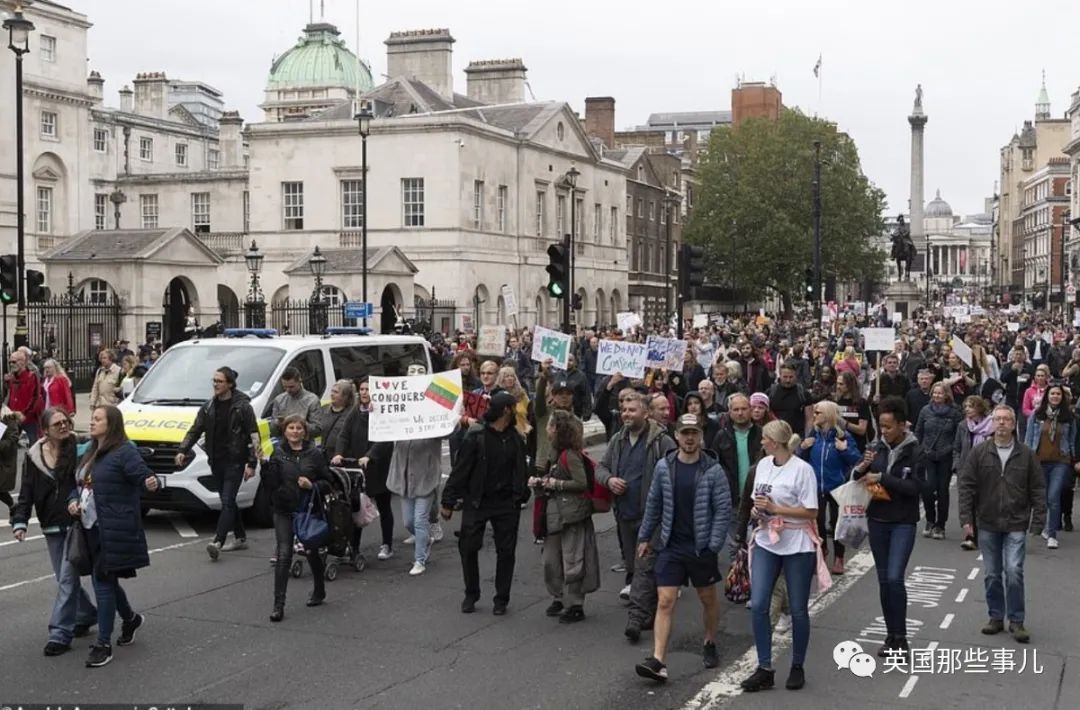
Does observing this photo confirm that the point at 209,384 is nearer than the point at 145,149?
Yes

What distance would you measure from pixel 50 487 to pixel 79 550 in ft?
1.53

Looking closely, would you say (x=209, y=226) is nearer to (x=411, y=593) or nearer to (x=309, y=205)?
(x=309, y=205)

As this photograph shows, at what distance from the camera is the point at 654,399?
11.0 m

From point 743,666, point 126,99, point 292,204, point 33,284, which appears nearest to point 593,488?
point 743,666

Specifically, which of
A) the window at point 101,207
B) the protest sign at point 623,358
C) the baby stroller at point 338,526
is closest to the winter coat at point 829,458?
the baby stroller at point 338,526

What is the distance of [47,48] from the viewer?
59.1 metres

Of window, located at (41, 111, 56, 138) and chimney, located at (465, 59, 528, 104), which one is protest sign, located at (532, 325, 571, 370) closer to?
window, located at (41, 111, 56, 138)

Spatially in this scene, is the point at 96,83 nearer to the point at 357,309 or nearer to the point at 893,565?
the point at 357,309

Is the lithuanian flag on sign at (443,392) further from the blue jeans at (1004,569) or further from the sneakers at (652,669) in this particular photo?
the blue jeans at (1004,569)

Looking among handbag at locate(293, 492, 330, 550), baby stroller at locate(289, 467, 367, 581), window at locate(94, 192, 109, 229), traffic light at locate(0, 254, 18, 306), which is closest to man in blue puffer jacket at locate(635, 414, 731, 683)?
handbag at locate(293, 492, 330, 550)

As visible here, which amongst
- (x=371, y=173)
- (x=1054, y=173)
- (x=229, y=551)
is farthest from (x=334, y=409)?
(x=1054, y=173)

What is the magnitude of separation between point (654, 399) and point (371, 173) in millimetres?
42620

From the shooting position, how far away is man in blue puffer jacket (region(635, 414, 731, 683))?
27.1ft

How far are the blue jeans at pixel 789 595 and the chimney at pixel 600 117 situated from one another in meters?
71.6
